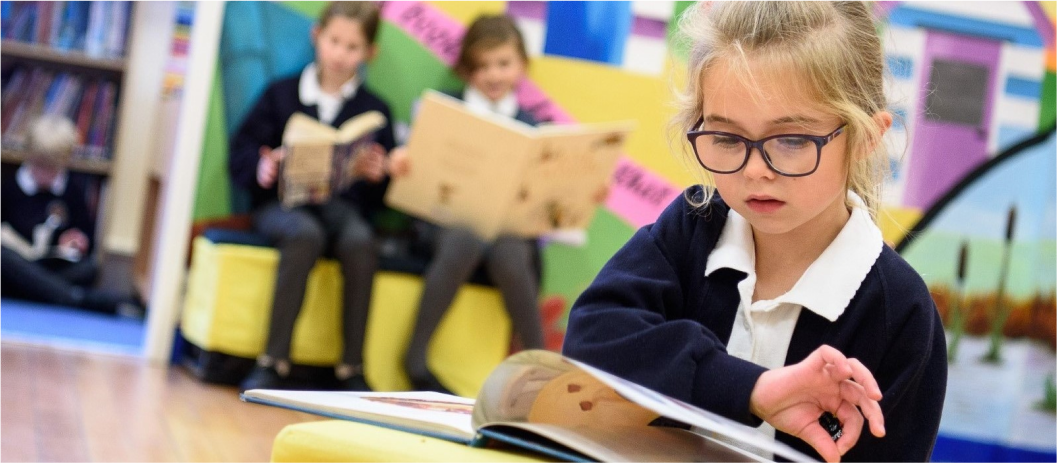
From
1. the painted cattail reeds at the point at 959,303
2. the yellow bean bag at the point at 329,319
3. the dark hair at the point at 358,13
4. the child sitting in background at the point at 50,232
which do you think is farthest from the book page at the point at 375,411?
the child sitting in background at the point at 50,232

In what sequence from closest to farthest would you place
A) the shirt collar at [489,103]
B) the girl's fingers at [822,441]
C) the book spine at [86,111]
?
the girl's fingers at [822,441]
the shirt collar at [489,103]
the book spine at [86,111]

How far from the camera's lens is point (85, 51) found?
3914mm

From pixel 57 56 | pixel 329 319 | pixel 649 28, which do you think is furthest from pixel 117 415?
pixel 57 56

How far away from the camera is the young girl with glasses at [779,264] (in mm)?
696

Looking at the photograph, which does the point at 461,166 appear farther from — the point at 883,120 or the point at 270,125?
the point at 883,120

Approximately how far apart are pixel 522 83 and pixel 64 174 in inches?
68.7

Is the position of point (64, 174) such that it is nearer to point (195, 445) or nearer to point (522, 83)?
point (522, 83)

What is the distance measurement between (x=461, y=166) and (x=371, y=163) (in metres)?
0.26

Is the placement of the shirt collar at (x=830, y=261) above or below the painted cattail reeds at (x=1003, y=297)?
above

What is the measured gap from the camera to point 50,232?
3.68m

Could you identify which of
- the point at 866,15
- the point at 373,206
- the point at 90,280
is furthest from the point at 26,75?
the point at 866,15

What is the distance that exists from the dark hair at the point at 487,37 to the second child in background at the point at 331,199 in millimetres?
233

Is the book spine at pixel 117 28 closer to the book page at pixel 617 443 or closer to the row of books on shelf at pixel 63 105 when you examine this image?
the row of books on shelf at pixel 63 105

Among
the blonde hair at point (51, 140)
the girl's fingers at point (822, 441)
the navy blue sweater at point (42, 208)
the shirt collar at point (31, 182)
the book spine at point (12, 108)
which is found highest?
the girl's fingers at point (822, 441)
